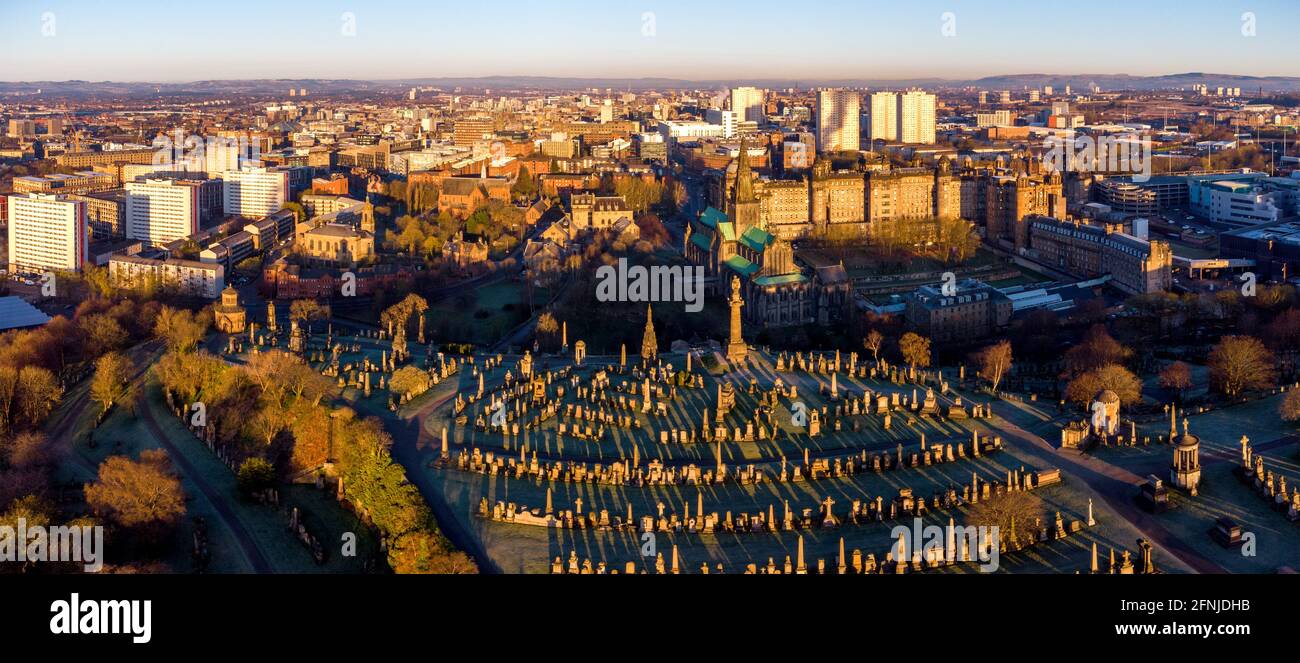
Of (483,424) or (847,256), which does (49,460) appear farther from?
(847,256)

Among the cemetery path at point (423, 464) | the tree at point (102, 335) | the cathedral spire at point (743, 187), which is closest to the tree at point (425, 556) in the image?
the cemetery path at point (423, 464)

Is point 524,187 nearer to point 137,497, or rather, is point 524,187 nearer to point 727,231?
point 727,231

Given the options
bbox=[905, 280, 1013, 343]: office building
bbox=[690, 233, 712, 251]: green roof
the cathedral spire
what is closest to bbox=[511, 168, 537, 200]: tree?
bbox=[690, 233, 712, 251]: green roof

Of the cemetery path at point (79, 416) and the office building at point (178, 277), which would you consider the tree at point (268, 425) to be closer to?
the cemetery path at point (79, 416)

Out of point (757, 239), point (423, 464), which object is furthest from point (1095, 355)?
point (423, 464)
